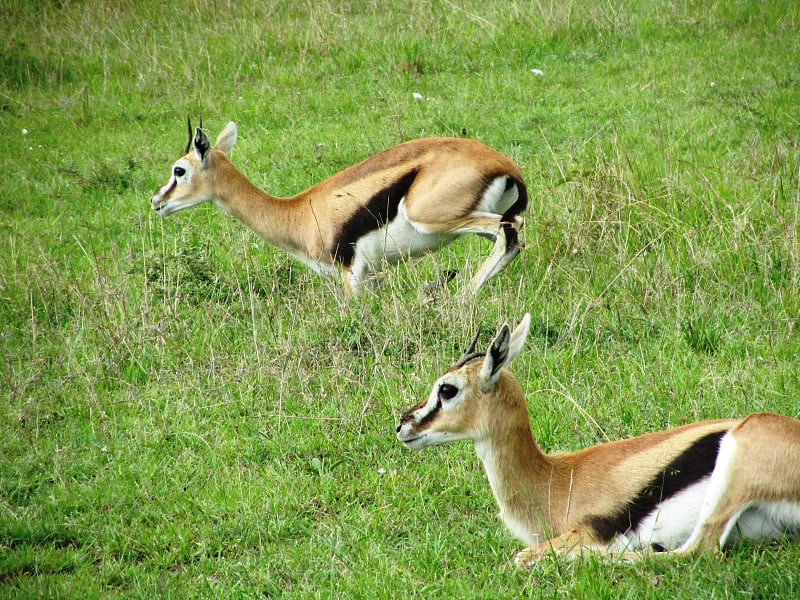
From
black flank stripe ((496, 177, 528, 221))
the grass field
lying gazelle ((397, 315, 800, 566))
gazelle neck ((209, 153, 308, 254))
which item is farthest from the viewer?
gazelle neck ((209, 153, 308, 254))

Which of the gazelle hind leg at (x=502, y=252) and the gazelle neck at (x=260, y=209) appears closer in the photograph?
the gazelle hind leg at (x=502, y=252)

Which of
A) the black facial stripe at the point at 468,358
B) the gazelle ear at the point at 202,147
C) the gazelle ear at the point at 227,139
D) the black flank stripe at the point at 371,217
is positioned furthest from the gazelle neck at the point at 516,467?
the gazelle ear at the point at 227,139

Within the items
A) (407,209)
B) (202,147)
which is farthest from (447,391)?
(202,147)

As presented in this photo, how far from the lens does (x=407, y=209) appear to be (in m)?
6.29

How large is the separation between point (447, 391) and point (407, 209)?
2702mm

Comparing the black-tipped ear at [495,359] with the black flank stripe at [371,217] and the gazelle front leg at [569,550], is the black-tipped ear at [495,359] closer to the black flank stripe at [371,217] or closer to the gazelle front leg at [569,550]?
the gazelle front leg at [569,550]

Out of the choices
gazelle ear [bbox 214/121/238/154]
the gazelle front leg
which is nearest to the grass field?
the gazelle front leg

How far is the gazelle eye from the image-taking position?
3742 mm

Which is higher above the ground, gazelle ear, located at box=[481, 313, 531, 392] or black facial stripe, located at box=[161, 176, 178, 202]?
gazelle ear, located at box=[481, 313, 531, 392]

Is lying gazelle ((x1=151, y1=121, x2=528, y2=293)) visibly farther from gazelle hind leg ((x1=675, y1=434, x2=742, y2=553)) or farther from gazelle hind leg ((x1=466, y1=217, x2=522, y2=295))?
gazelle hind leg ((x1=675, y1=434, x2=742, y2=553))

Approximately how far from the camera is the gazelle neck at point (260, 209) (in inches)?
266

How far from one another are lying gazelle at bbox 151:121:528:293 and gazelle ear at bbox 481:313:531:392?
2.10m

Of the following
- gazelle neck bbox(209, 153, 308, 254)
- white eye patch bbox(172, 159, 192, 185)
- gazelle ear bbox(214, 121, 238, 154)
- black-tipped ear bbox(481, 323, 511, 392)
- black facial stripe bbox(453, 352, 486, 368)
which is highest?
black-tipped ear bbox(481, 323, 511, 392)

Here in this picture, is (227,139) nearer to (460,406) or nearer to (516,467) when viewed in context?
(460,406)
